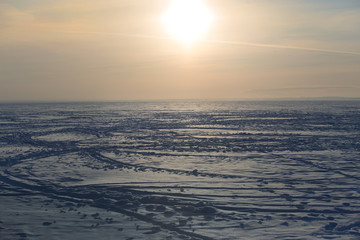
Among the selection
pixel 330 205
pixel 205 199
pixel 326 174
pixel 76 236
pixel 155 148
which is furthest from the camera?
pixel 155 148

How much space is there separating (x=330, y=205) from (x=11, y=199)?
8.15m

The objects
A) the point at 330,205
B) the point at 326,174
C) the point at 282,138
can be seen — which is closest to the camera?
the point at 330,205

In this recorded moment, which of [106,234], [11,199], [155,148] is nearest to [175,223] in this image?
[106,234]

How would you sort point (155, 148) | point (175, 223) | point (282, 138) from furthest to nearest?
point (282, 138), point (155, 148), point (175, 223)

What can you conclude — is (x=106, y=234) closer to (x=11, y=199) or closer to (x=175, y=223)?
(x=175, y=223)

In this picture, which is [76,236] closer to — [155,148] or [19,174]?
[19,174]

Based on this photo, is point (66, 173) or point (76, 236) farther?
point (66, 173)

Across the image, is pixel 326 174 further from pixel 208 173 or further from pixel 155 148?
pixel 155 148

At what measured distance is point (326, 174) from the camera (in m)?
13.0

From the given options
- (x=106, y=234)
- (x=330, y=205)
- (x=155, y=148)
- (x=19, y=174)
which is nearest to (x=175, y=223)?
(x=106, y=234)

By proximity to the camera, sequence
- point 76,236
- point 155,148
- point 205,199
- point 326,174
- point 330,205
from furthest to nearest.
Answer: point 155,148 < point 326,174 < point 205,199 < point 330,205 < point 76,236

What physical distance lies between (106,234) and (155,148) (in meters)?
12.5

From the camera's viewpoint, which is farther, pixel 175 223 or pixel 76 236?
pixel 175 223

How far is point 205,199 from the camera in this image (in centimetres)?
995
